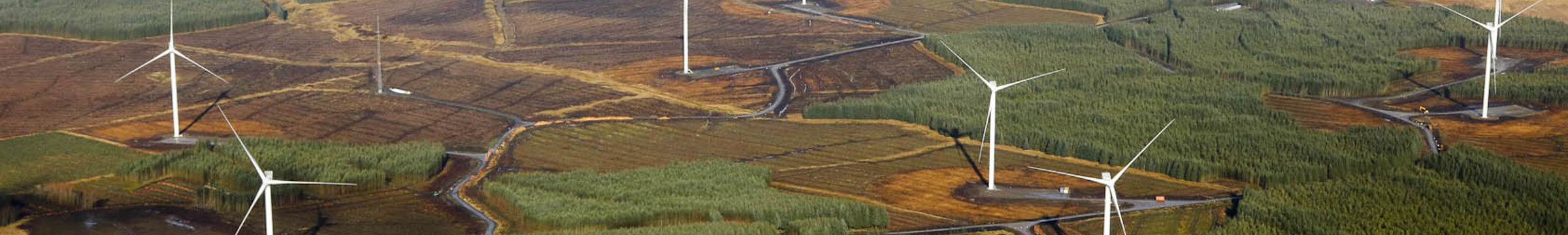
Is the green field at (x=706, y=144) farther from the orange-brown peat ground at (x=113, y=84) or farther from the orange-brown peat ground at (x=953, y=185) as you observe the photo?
the orange-brown peat ground at (x=113, y=84)

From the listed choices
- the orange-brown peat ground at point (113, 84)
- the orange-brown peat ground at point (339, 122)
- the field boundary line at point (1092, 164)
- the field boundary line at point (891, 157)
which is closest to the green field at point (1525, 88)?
the field boundary line at point (1092, 164)

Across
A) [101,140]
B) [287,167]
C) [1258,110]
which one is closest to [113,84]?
[101,140]

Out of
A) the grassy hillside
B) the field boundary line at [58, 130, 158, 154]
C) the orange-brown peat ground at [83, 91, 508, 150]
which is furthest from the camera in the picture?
the orange-brown peat ground at [83, 91, 508, 150]

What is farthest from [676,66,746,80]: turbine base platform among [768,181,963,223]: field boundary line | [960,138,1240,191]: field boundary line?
[768,181,963,223]: field boundary line

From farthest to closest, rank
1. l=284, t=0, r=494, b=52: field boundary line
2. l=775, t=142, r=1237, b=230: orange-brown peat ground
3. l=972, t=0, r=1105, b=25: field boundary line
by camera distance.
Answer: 1. l=972, t=0, r=1105, b=25: field boundary line
2. l=284, t=0, r=494, b=52: field boundary line
3. l=775, t=142, r=1237, b=230: orange-brown peat ground

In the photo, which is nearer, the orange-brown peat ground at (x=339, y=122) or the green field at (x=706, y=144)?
the green field at (x=706, y=144)

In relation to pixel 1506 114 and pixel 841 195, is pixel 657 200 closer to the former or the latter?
pixel 841 195

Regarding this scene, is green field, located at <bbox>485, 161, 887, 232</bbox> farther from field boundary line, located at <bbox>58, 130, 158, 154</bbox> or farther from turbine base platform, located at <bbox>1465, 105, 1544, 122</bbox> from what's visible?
turbine base platform, located at <bbox>1465, 105, 1544, 122</bbox>
